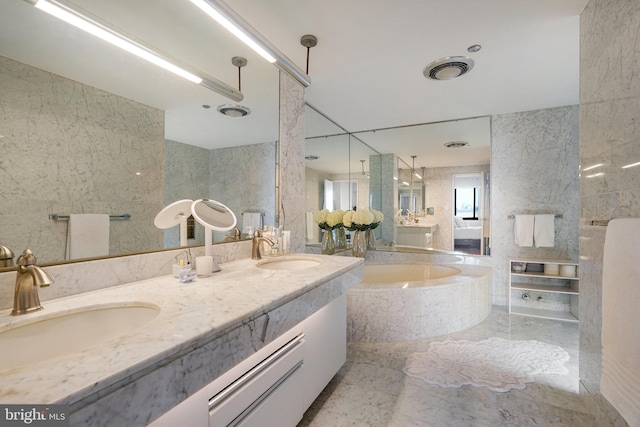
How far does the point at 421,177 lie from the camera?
4.29 m

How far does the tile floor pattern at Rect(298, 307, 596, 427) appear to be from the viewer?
1574 mm

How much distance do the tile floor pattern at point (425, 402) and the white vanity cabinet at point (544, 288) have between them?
1.07m

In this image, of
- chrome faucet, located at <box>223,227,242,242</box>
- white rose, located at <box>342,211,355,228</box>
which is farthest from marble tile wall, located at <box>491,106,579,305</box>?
chrome faucet, located at <box>223,227,242,242</box>

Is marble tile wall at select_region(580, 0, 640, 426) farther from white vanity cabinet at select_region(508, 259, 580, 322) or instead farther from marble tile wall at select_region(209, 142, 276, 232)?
marble tile wall at select_region(209, 142, 276, 232)

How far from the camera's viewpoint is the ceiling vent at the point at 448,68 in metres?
2.18

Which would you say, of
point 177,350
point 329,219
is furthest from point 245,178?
point 329,219

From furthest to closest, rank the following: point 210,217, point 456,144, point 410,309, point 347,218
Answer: point 456,144 < point 347,218 < point 410,309 < point 210,217

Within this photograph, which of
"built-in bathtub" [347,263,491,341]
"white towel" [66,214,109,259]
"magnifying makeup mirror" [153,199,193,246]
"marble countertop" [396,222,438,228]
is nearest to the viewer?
"white towel" [66,214,109,259]

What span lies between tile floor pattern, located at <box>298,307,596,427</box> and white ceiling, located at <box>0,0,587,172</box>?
1776mm

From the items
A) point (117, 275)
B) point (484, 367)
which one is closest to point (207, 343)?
point (117, 275)

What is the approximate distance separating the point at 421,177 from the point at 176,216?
3725 millimetres

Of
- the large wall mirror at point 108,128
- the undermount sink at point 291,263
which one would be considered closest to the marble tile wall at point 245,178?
the large wall mirror at point 108,128

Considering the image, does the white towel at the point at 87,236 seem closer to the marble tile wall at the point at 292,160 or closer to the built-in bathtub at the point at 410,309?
the marble tile wall at the point at 292,160

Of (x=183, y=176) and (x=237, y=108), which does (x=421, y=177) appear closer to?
(x=237, y=108)
